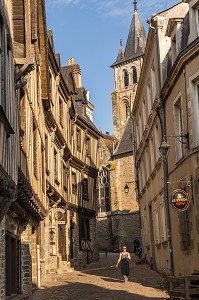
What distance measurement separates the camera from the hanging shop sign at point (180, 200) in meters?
12.0

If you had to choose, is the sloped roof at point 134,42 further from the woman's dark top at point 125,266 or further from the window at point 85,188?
the woman's dark top at point 125,266

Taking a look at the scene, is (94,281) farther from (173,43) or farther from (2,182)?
(2,182)

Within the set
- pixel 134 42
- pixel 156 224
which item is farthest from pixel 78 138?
pixel 134 42

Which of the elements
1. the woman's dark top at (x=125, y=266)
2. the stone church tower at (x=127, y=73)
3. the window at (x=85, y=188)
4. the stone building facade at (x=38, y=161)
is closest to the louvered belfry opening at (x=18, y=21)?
the stone building facade at (x=38, y=161)

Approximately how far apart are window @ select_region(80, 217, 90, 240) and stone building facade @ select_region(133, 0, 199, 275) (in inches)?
282

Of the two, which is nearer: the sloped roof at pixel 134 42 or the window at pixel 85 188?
the window at pixel 85 188

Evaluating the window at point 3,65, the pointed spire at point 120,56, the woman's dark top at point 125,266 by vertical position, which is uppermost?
the pointed spire at point 120,56

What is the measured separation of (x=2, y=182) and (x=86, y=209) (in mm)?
20311

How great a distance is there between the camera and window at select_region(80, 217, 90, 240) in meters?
27.3

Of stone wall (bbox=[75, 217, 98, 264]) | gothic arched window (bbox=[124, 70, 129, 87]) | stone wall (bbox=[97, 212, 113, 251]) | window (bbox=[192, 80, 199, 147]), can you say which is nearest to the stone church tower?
gothic arched window (bbox=[124, 70, 129, 87])

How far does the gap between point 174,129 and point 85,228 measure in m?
14.7

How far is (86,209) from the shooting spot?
27.6 metres

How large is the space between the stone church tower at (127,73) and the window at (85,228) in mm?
42358

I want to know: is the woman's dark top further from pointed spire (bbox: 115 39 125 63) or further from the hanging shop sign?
pointed spire (bbox: 115 39 125 63)
